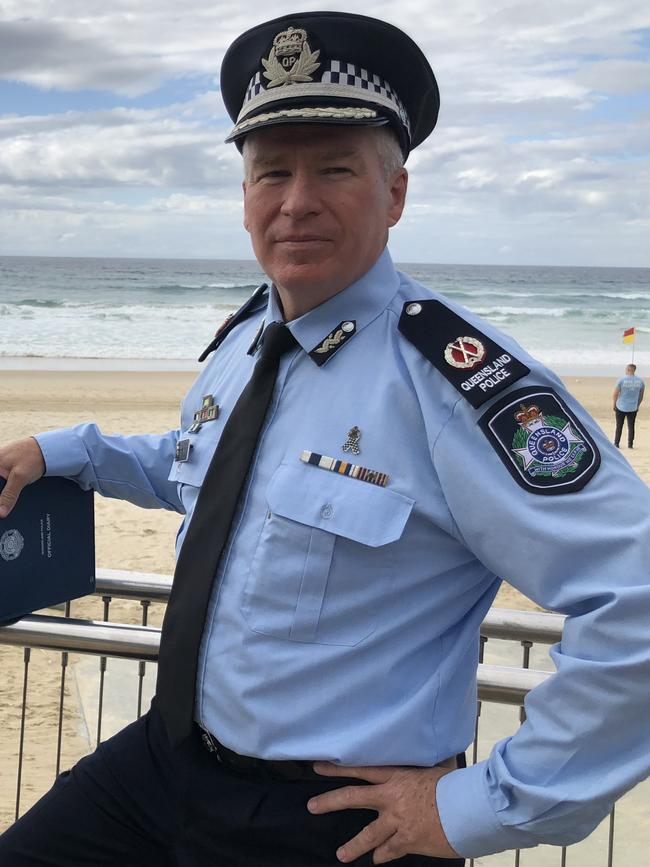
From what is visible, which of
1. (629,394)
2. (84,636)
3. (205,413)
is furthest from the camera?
(629,394)

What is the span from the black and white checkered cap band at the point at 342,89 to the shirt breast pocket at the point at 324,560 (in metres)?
0.63

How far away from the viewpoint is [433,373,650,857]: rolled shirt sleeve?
1247 millimetres

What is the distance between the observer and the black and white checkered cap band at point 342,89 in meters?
1.58

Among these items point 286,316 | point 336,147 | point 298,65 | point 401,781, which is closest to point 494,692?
point 401,781

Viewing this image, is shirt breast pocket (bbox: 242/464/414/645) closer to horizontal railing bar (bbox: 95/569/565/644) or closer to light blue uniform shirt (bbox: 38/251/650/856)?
light blue uniform shirt (bbox: 38/251/650/856)

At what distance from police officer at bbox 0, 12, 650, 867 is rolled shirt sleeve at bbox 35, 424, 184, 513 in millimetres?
324

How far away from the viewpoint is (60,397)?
1864 cm

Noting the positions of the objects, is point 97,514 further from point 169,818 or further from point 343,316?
point 343,316

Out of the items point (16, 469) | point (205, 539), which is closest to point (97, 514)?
point (16, 469)

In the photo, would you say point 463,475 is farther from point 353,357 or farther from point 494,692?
point 494,692

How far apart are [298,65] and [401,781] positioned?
3.88 feet

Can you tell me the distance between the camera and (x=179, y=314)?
126 feet

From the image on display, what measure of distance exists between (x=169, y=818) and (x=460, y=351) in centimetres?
96

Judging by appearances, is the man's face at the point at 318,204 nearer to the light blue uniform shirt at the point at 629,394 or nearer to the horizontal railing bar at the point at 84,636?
the horizontal railing bar at the point at 84,636
